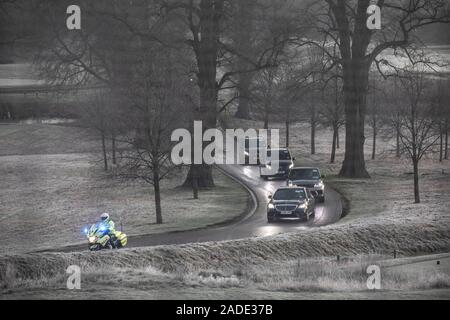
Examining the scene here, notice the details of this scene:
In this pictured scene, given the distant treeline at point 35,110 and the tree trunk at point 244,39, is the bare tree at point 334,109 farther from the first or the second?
the distant treeline at point 35,110

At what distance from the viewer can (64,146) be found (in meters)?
70.2

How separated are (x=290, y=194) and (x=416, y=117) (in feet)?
36.5

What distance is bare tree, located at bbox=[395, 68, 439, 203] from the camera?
1535 inches

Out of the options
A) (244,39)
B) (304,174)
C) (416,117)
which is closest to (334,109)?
(244,39)

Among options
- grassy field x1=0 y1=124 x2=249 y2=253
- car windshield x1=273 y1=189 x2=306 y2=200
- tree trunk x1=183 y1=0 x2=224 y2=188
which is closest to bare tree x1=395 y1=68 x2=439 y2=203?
car windshield x1=273 y1=189 x2=306 y2=200

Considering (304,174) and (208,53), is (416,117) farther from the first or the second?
(208,53)

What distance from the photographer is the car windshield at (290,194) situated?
111 feet

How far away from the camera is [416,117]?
41.2 metres

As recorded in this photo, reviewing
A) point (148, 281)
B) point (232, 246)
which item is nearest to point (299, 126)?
point (232, 246)

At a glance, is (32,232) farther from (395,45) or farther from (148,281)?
(395,45)

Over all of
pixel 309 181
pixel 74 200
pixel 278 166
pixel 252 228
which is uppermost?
pixel 278 166

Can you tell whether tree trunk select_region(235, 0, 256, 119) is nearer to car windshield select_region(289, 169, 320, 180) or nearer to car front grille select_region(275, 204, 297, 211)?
car windshield select_region(289, 169, 320, 180)

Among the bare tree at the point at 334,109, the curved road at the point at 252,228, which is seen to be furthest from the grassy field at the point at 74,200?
the bare tree at the point at 334,109

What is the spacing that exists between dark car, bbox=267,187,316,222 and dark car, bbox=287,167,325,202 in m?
4.91
